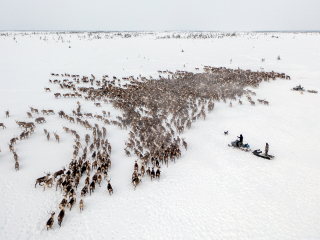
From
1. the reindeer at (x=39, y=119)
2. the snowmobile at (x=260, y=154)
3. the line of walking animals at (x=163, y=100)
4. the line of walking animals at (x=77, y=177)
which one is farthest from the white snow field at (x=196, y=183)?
the line of walking animals at (x=163, y=100)

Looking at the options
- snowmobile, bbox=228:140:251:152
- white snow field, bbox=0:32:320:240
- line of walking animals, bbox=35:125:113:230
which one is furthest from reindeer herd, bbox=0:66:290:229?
snowmobile, bbox=228:140:251:152

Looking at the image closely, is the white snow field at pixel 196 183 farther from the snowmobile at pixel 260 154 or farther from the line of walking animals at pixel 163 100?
the line of walking animals at pixel 163 100

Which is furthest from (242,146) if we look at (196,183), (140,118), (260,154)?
(140,118)

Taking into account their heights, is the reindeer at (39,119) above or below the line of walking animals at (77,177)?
above

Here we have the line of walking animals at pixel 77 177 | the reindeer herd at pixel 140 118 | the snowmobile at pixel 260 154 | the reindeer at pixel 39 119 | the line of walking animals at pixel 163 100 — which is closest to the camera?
the line of walking animals at pixel 77 177

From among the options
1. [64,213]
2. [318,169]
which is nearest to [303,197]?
[318,169]

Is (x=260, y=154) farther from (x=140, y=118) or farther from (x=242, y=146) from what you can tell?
(x=140, y=118)

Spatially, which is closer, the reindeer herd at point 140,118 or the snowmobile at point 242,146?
the reindeer herd at point 140,118

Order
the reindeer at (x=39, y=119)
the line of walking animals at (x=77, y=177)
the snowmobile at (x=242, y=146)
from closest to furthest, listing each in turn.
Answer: the line of walking animals at (x=77, y=177) → the snowmobile at (x=242, y=146) → the reindeer at (x=39, y=119)
